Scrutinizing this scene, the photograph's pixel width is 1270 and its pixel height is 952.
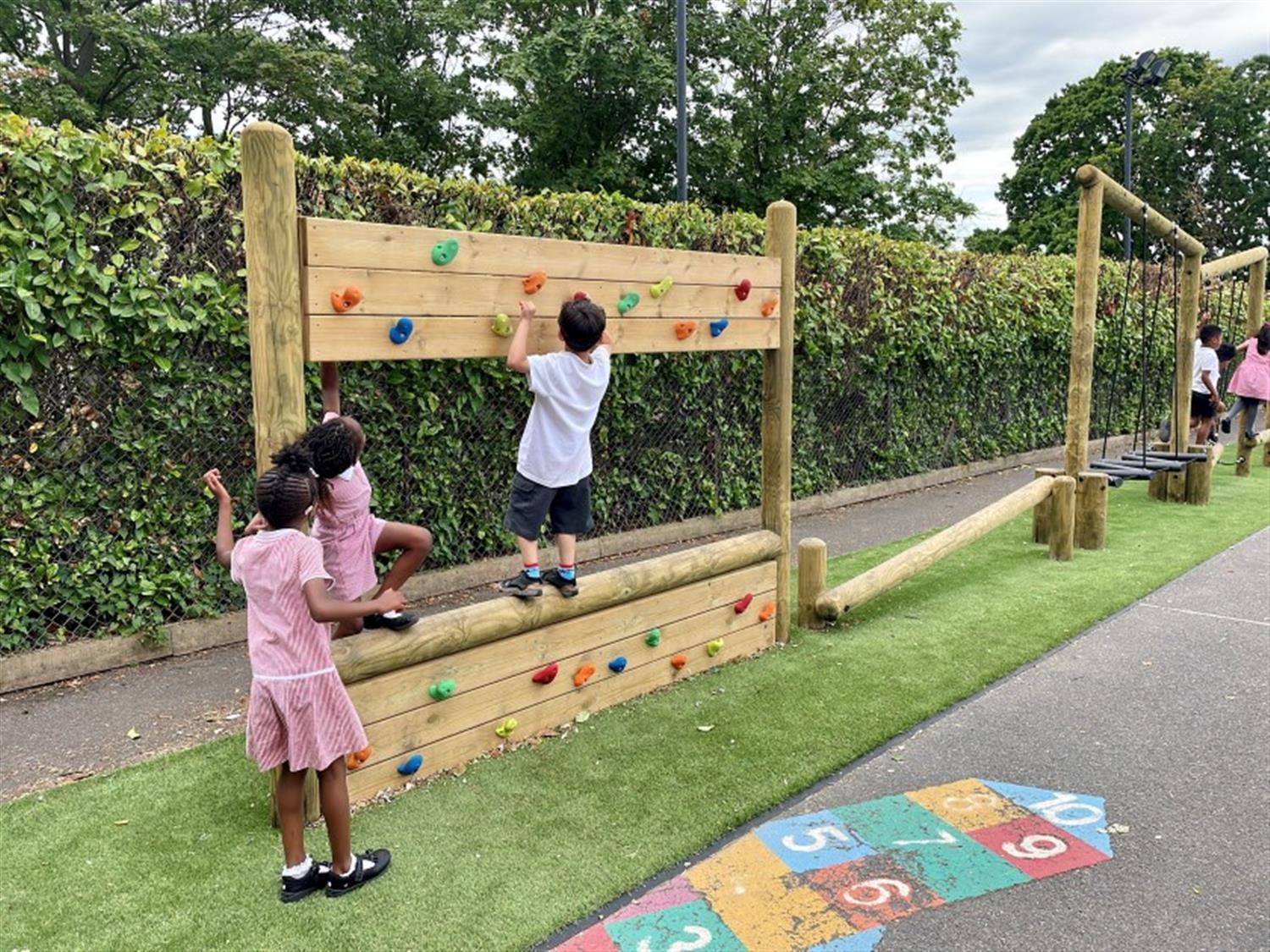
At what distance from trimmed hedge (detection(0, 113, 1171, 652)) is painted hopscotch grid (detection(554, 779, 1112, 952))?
345 cm

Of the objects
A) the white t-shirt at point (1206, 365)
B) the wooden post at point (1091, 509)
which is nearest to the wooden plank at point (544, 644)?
the wooden post at point (1091, 509)

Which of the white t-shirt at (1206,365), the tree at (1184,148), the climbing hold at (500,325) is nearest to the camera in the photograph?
the climbing hold at (500,325)

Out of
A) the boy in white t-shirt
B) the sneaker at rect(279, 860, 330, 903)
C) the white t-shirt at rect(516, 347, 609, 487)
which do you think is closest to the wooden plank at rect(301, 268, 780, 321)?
the boy in white t-shirt

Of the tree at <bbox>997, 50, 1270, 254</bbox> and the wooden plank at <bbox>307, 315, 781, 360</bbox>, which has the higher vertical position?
the tree at <bbox>997, 50, 1270, 254</bbox>

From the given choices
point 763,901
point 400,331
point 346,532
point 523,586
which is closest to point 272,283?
point 400,331

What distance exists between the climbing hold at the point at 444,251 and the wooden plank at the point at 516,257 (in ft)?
0.05

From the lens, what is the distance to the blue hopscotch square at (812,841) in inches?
116

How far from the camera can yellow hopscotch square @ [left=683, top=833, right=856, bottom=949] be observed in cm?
255

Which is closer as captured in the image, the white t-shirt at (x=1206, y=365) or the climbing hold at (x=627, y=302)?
the climbing hold at (x=627, y=302)

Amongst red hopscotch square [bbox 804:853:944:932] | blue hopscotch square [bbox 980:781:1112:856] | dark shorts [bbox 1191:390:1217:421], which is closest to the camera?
red hopscotch square [bbox 804:853:944:932]

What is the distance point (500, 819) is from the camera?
318 centimetres

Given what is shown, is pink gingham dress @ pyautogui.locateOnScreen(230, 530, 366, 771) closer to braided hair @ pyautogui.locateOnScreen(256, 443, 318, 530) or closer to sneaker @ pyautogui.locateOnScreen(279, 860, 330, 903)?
braided hair @ pyautogui.locateOnScreen(256, 443, 318, 530)

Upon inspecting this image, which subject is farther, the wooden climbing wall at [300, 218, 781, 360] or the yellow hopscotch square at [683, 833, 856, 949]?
the wooden climbing wall at [300, 218, 781, 360]

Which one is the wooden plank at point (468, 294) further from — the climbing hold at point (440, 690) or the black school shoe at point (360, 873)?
the black school shoe at point (360, 873)
